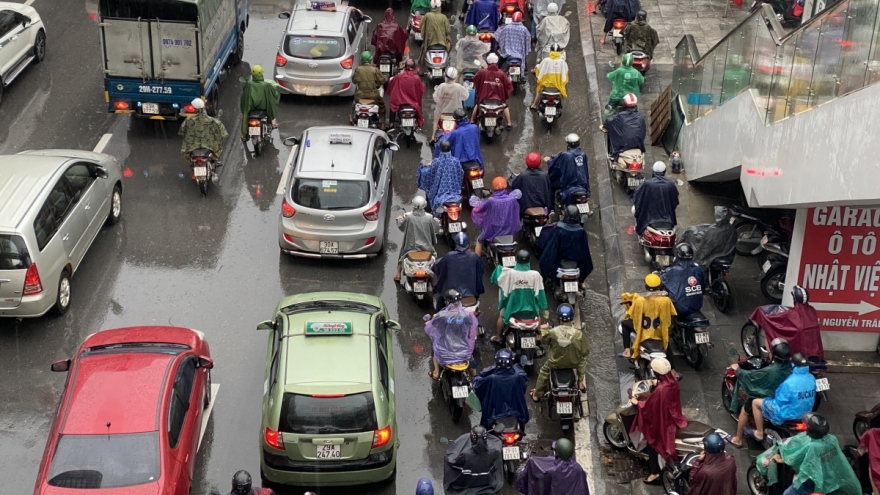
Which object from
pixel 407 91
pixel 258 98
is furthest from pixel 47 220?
pixel 407 91

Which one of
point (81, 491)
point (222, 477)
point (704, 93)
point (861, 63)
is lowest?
point (222, 477)

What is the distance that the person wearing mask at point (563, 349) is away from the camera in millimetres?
14766

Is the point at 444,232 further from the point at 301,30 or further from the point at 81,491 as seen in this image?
the point at 81,491

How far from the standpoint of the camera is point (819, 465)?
492 inches

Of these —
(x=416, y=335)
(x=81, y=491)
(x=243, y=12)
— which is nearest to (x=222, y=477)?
(x=81, y=491)

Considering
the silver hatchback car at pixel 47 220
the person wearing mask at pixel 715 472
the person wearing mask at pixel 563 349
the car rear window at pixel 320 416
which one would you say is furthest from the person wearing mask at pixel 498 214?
the person wearing mask at pixel 715 472

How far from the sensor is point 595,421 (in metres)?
15.5

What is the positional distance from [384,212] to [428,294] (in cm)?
187

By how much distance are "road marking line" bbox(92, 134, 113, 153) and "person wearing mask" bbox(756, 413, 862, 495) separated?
13.1 meters

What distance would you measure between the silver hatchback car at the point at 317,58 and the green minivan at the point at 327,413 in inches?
377

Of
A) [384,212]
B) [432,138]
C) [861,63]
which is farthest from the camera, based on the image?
[432,138]

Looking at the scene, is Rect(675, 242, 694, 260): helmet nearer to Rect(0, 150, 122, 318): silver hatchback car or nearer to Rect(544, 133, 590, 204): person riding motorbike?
Rect(544, 133, 590, 204): person riding motorbike

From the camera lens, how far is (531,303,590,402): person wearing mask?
14.8 metres

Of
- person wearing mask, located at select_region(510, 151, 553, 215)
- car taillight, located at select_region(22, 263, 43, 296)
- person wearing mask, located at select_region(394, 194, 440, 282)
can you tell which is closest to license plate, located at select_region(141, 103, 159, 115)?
car taillight, located at select_region(22, 263, 43, 296)
